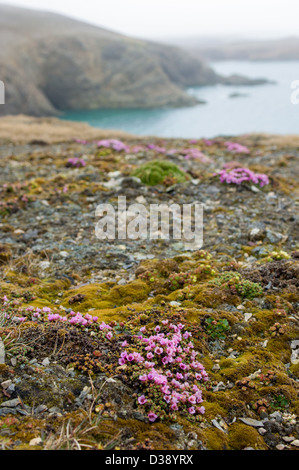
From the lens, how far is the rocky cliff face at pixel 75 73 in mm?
129375

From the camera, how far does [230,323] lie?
22.3 ft

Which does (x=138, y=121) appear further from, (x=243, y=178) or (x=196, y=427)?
(x=196, y=427)

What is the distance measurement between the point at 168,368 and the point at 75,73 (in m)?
166

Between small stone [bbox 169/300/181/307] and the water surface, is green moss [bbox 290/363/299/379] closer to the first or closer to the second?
small stone [bbox 169/300/181/307]

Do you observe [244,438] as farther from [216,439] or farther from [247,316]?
[247,316]

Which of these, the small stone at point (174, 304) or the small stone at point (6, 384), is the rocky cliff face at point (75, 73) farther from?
the small stone at point (6, 384)

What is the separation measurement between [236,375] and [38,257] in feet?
21.5

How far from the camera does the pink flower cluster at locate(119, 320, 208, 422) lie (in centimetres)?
495

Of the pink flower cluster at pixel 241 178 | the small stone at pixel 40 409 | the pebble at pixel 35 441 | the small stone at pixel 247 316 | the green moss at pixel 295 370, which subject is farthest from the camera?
the pink flower cluster at pixel 241 178

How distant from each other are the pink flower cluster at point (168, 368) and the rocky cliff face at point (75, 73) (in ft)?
423

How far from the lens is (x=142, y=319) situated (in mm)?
6777

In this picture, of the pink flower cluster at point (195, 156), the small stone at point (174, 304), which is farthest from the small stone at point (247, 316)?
the pink flower cluster at point (195, 156)

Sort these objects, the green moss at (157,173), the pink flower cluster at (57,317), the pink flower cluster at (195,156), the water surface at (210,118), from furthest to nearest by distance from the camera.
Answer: the water surface at (210,118) → the pink flower cluster at (195,156) → the green moss at (157,173) → the pink flower cluster at (57,317)

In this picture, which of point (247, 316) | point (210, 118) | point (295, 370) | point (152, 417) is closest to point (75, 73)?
point (210, 118)
